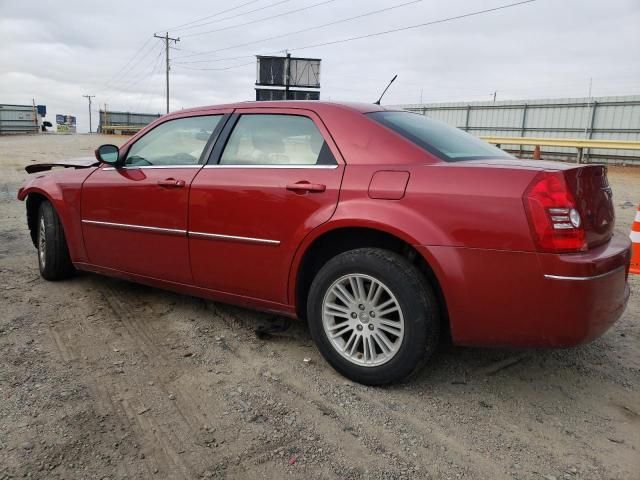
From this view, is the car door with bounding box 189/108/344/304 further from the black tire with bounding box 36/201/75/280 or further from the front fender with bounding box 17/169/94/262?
the black tire with bounding box 36/201/75/280

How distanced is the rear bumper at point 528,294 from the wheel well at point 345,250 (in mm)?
154

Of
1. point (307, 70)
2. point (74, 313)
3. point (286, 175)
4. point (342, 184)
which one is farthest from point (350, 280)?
point (307, 70)

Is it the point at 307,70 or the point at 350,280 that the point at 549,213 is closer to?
the point at 350,280

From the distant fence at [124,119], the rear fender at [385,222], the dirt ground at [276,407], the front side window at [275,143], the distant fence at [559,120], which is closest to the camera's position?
the dirt ground at [276,407]

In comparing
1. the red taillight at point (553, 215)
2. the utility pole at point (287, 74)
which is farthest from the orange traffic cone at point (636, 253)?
the utility pole at point (287, 74)

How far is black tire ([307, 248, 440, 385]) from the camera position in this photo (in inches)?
104

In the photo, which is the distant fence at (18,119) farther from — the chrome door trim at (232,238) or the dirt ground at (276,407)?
the chrome door trim at (232,238)

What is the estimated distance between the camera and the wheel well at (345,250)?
2.77m

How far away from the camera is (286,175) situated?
3.08 metres

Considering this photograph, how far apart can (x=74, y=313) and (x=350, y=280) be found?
91.9 inches

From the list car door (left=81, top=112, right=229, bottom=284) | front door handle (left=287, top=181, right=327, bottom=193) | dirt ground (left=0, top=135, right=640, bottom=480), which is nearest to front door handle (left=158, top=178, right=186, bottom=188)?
car door (left=81, top=112, right=229, bottom=284)

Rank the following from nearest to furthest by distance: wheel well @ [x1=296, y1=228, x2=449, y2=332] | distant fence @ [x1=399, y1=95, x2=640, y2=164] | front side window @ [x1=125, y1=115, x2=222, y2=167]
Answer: wheel well @ [x1=296, y1=228, x2=449, y2=332] → front side window @ [x1=125, y1=115, x2=222, y2=167] → distant fence @ [x1=399, y1=95, x2=640, y2=164]

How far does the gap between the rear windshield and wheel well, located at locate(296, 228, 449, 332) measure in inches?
21.3

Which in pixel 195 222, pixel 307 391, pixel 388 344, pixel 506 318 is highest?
pixel 195 222
